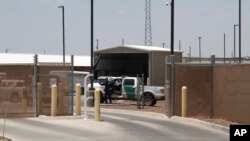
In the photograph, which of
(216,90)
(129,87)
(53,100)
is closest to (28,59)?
(129,87)

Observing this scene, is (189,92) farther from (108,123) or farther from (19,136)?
(19,136)

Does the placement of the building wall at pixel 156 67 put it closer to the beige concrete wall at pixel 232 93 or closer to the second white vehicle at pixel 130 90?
the second white vehicle at pixel 130 90

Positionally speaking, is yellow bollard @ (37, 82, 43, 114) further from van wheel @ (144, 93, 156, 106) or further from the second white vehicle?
van wheel @ (144, 93, 156, 106)

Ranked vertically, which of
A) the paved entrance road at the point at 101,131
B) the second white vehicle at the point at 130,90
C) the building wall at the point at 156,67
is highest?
the building wall at the point at 156,67

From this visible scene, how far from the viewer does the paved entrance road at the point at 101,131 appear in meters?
15.3

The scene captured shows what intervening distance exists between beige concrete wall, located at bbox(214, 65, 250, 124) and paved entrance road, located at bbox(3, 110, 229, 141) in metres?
1.36

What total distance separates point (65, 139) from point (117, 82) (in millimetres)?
22402

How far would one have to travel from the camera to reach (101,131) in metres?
16.8

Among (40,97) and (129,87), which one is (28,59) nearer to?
(129,87)

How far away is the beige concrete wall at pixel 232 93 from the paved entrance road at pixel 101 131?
53.6 inches

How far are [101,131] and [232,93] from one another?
5.38 metres

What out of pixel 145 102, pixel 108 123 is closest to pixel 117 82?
pixel 145 102

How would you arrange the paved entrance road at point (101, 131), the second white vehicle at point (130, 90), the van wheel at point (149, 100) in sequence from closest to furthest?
the paved entrance road at point (101, 131)
the van wheel at point (149, 100)
the second white vehicle at point (130, 90)

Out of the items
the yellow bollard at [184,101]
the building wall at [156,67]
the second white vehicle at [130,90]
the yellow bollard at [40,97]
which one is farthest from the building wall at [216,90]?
the building wall at [156,67]
